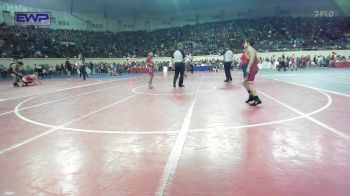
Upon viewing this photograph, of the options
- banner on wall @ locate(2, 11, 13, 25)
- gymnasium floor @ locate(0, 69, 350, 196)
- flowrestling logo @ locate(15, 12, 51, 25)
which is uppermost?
banner on wall @ locate(2, 11, 13, 25)

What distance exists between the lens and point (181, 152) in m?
4.98

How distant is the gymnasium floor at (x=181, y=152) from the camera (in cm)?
372

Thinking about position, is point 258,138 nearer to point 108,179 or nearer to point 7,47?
point 108,179

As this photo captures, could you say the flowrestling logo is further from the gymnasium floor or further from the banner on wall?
the gymnasium floor

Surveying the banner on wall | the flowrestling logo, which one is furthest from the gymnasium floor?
the banner on wall

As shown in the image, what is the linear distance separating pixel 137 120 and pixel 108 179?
3.70 meters

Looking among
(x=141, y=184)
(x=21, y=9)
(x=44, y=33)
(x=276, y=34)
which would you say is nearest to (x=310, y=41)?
(x=276, y=34)

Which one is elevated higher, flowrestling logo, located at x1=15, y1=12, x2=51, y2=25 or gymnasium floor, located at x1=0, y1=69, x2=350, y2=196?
flowrestling logo, located at x1=15, y1=12, x2=51, y2=25

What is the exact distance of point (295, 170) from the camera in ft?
13.4

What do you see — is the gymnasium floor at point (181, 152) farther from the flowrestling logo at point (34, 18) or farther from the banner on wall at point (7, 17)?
the banner on wall at point (7, 17)

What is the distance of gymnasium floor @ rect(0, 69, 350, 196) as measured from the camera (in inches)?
147

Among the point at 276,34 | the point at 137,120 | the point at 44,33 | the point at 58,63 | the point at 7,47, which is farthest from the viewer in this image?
the point at 276,34

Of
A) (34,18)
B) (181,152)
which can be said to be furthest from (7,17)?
(181,152)

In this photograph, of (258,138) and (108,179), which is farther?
(258,138)
